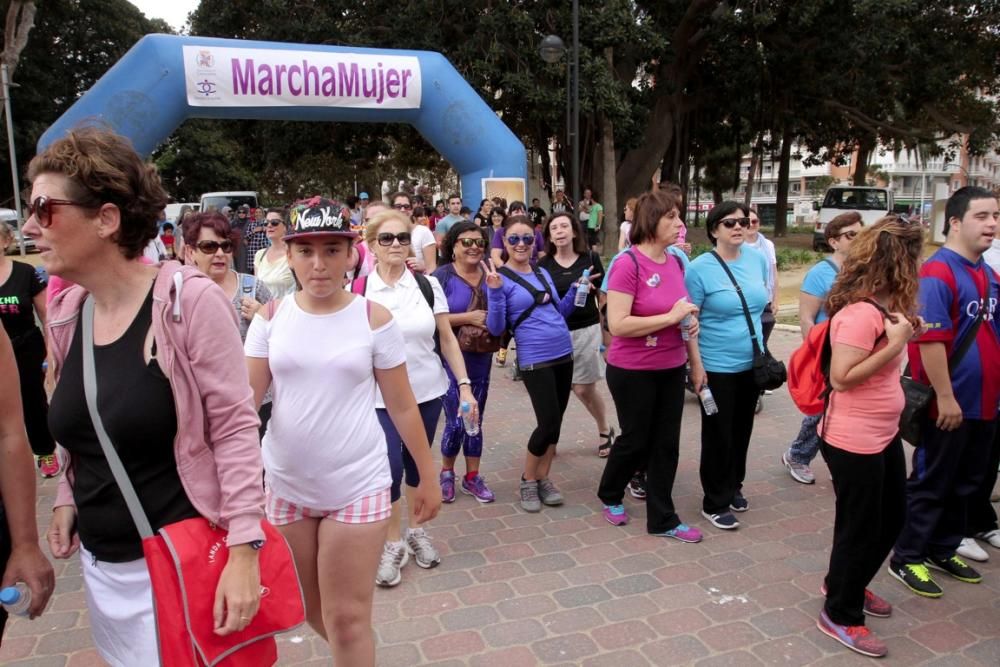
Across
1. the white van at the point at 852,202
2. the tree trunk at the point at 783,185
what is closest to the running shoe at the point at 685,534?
the white van at the point at 852,202

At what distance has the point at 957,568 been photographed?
11.7 ft

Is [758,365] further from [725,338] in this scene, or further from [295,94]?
[295,94]

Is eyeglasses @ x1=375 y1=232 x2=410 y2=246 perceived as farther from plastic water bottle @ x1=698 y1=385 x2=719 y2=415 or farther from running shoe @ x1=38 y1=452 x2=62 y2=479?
running shoe @ x1=38 y1=452 x2=62 y2=479

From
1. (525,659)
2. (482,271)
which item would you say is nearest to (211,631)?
(525,659)

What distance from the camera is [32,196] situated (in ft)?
5.33

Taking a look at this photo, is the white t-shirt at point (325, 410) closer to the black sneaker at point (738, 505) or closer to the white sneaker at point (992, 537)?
the black sneaker at point (738, 505)

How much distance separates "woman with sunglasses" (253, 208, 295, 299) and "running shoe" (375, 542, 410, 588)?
192cm

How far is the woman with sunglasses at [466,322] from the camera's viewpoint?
449 cm

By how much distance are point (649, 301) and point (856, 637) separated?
1.79 m

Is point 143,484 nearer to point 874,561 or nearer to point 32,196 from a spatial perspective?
point 32,196

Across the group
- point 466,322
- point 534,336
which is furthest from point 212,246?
point 534,336

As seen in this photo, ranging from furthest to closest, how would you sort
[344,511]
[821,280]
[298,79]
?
[298,79] → [821,280] → [344,511]

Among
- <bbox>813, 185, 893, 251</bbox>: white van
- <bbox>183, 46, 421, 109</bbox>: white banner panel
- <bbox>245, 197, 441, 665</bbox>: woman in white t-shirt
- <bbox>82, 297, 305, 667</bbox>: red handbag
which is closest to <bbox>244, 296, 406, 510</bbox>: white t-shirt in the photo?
<bbox>245, 197, 441, 665</bbox>: woman in white t-shirt

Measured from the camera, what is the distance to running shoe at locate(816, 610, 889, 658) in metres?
2.94
